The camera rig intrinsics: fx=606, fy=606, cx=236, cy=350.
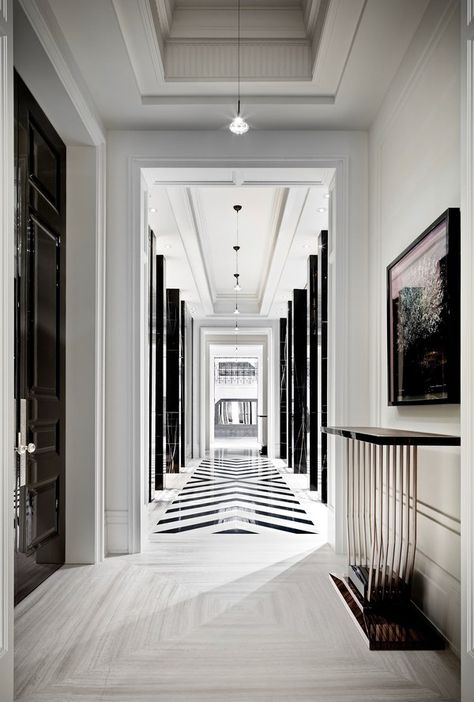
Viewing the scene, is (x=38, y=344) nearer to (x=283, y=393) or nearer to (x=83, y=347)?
(x=83, y=347)

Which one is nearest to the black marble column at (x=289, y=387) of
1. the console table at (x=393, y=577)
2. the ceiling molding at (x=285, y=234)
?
the ceiling molding at (x=285, y=234)

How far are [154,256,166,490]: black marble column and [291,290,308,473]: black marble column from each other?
8.15 ft

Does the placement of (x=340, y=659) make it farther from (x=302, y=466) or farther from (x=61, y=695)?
(x=302, y=466)

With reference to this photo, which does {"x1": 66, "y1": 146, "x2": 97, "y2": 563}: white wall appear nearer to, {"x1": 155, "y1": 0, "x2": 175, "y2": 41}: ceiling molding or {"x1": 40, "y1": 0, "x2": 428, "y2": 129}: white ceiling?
{"x1": 40, "y1": 0, "x2": 428, "y2": 129}: white ceiling

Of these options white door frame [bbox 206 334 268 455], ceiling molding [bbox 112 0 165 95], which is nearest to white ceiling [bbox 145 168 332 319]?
ceiling molding [bbox 112 0 165 95]

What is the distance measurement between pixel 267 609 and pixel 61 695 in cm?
119

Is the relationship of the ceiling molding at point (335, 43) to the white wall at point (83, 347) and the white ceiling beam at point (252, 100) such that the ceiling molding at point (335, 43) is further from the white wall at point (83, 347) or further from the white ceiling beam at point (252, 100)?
the white wall at point (83, 347)

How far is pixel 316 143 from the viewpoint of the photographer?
425 centimetres

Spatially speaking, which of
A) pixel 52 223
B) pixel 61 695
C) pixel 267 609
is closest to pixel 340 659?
pixel 267 609

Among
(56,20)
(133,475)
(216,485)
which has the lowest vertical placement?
(216,485)

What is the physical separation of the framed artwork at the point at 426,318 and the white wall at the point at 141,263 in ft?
2.05

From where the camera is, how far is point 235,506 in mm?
6113

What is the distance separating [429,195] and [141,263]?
2.09 m

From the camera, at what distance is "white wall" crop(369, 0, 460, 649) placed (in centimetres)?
260
